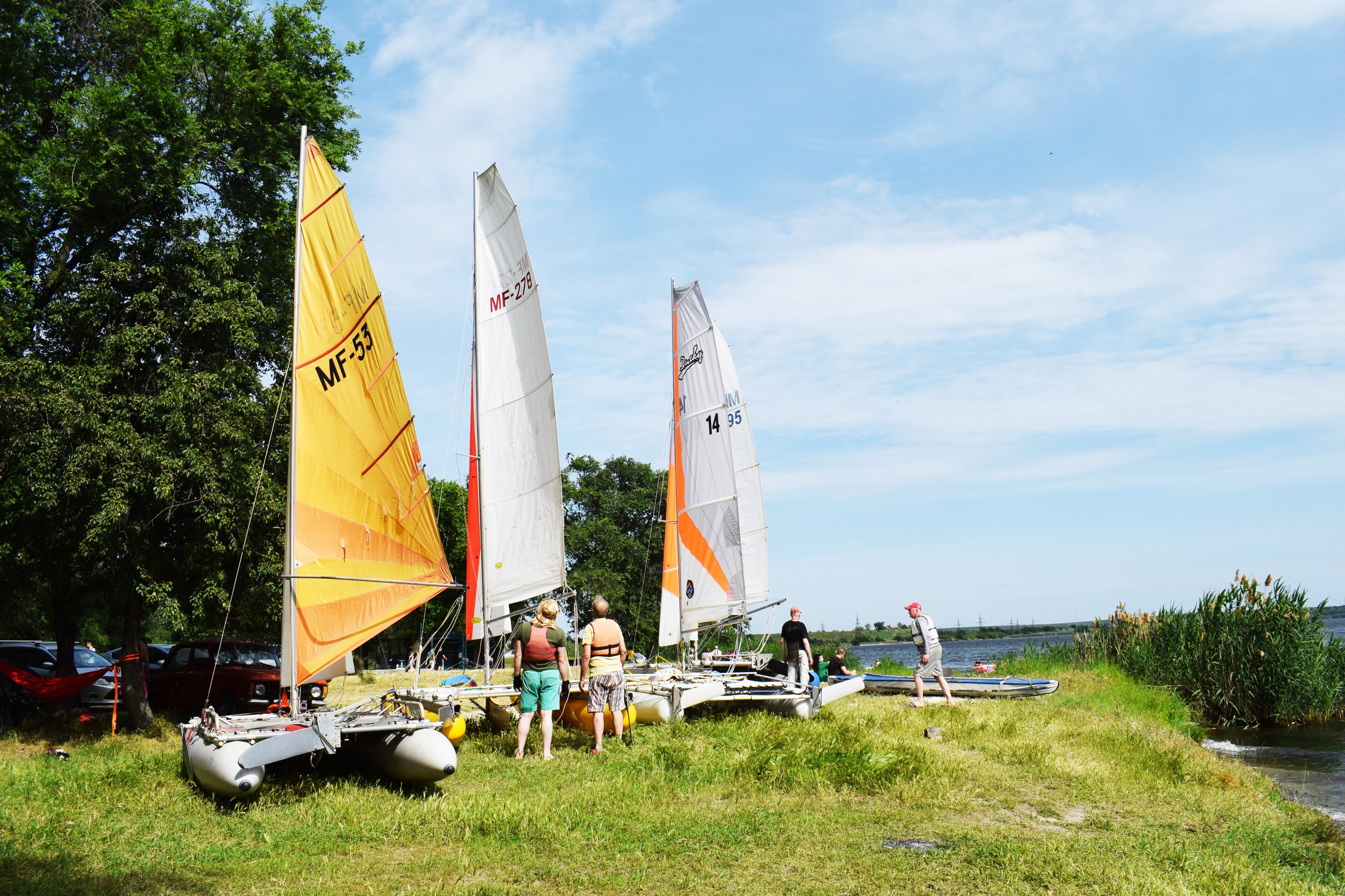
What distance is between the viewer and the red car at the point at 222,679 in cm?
1673

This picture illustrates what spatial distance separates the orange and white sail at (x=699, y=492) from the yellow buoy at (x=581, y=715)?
6.29 meters

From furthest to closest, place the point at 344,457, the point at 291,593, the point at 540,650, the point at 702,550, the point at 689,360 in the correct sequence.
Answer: the point at 689,360 → the point at 702,550 → the point at 540,650 → the point at 344,457 → the point at 291,593

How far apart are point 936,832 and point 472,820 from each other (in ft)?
12.0

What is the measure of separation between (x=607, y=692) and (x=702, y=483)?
841 centimetres

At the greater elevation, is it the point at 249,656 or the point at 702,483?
the point at 702,483

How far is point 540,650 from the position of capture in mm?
10836

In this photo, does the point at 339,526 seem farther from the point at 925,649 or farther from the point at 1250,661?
the point at 1250,661

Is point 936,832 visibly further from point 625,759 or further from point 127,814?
point 127,814

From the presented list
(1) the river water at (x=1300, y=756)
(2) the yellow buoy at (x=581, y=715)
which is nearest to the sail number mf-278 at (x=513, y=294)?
(2) the yellow buoy at (x=581, y=715)

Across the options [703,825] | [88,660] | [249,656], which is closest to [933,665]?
[703,825]

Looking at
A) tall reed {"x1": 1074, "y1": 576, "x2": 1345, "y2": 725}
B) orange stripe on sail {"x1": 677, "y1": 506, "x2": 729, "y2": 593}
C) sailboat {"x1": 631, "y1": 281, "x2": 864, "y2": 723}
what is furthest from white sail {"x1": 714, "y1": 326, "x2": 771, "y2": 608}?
tall reed {"x1": 1074, "y1": 576, "x2": 1345, "y2": 725}

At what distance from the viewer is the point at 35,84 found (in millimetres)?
14828

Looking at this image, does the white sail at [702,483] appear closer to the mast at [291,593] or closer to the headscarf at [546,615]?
the headscarf at [546,615]

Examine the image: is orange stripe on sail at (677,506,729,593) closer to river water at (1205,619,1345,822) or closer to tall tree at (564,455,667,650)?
river water at (1205,619,1345,822)
